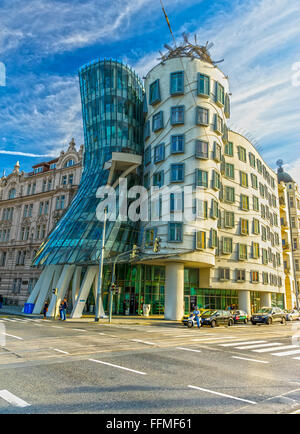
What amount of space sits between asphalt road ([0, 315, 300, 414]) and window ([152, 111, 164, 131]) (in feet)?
91.9

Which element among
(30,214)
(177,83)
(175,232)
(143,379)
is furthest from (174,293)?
(30,214)

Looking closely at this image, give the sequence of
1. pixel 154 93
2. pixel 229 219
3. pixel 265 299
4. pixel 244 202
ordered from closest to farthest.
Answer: pixel 154 93 < pixel 229 219 < pixel 244 202 < pixel 265 299

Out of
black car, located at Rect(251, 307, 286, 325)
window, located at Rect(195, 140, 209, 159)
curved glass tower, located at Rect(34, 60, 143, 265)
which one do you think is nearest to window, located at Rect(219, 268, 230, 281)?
black car, located at Rect(251, 307, 286, 325)

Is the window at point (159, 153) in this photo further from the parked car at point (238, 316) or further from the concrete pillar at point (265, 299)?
the concrete pillar at point (265, 299)

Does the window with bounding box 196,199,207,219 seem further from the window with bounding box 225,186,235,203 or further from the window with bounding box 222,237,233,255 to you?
the window with bounding box 225,186,235,203

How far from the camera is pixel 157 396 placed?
6.89 m

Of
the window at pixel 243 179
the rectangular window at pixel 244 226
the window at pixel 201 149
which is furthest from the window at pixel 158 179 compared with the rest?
the window at pixel 243 179

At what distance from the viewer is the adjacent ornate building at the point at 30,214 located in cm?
5200

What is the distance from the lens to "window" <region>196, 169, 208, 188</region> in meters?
33.9

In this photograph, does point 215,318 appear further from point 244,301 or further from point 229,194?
point 229,194

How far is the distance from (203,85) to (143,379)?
3419cm

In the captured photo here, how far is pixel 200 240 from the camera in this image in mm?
33062

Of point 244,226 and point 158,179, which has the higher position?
point 158,179

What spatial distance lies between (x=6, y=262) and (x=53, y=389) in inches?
2138
